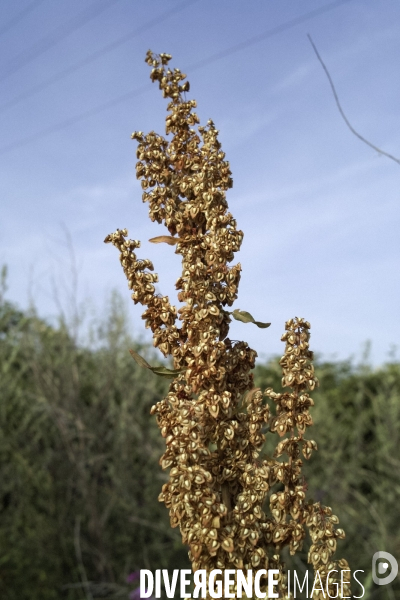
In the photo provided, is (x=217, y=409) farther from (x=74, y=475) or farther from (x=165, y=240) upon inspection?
(x=74, y=475)

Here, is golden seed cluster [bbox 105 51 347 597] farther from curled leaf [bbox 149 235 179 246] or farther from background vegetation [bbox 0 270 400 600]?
background vegetation [bbox 0 270 400 600]

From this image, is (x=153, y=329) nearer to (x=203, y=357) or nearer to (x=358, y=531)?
(x=203, y=357)

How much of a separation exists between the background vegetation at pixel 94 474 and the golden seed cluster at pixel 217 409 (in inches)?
150

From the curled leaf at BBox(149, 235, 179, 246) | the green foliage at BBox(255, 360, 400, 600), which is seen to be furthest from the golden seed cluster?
the green foliage at BBox(255, 360, 400, 600)

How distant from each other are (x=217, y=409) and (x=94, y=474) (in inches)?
172

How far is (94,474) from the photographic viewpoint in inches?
211

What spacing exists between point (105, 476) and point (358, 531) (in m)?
2.12

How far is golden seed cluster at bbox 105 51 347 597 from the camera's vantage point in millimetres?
1251

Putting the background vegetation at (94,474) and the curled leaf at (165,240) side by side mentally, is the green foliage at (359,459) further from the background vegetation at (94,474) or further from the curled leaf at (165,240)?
the curled leaf at (165,240)

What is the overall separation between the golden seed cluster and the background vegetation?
12.5 ft

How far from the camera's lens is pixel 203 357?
1310 millimetres

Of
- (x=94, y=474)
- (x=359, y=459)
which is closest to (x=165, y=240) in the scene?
(x=94, y=474)

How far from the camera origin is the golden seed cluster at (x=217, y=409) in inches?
49.3

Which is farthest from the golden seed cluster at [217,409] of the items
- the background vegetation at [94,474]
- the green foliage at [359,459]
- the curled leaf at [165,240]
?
the background vegetation at [94,474]
